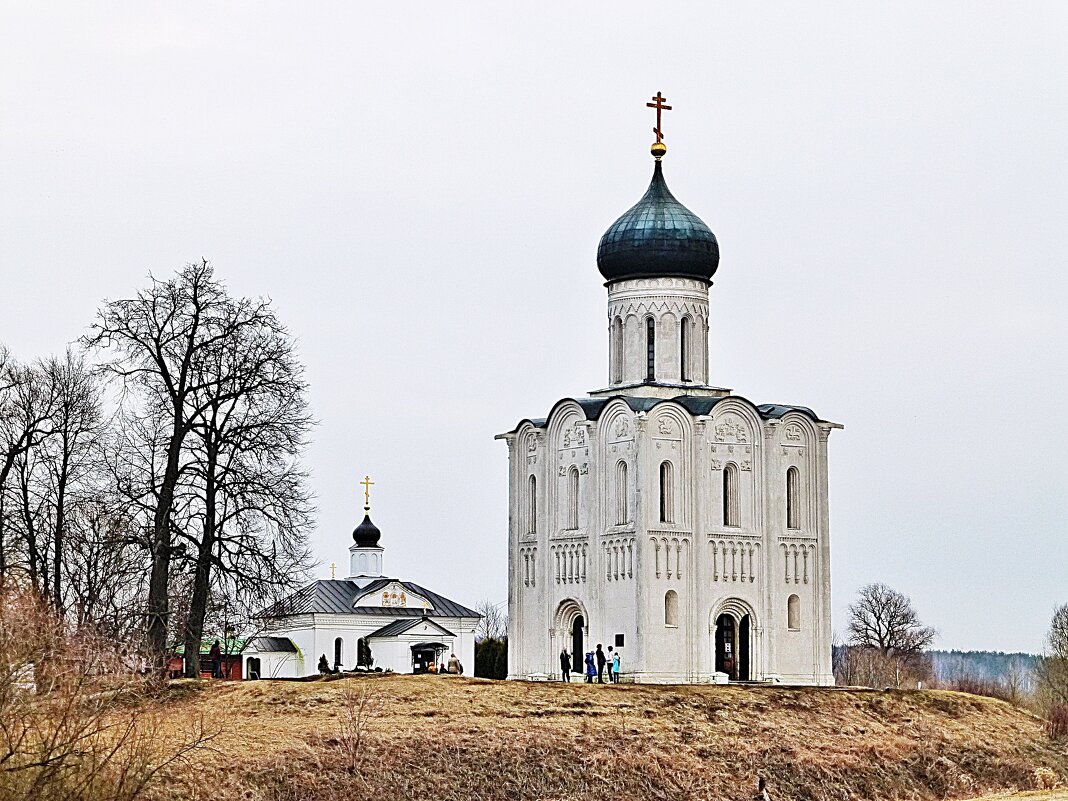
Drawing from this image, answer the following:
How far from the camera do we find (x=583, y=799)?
1238 inches

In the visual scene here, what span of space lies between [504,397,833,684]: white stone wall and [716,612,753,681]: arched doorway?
19 centimetres

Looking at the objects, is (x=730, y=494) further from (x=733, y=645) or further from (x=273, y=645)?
(x=273, y=645)

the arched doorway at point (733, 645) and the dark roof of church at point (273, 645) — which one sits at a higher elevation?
the dark roof of church at point (273, 645)

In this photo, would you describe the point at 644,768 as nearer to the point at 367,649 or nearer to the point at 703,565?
the point at 703,565

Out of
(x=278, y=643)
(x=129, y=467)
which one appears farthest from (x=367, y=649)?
(x=129, y=467)

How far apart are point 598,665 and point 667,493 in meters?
4.20

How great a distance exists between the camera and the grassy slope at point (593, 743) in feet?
98.8

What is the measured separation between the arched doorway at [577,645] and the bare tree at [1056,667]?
12.3 m

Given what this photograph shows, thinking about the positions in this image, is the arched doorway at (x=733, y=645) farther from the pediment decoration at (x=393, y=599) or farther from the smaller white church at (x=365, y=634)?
the pediment decoration at (x=393, y=599)

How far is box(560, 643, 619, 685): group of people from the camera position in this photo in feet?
135

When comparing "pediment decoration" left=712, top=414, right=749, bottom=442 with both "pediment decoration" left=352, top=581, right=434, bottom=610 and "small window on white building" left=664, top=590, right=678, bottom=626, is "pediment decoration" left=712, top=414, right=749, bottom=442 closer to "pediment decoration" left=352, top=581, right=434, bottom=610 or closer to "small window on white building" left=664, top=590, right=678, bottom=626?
"small window on white building" left=664, top=590, right=678, bottom=626

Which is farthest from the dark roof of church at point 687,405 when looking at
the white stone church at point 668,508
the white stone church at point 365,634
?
the white stone church at point 365,634

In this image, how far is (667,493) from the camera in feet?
140

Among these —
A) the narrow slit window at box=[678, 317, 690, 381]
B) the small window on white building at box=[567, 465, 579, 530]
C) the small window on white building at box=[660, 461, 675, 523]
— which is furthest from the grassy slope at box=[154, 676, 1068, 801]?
the narrow slit window at box=[678, 317, 690, 381]
